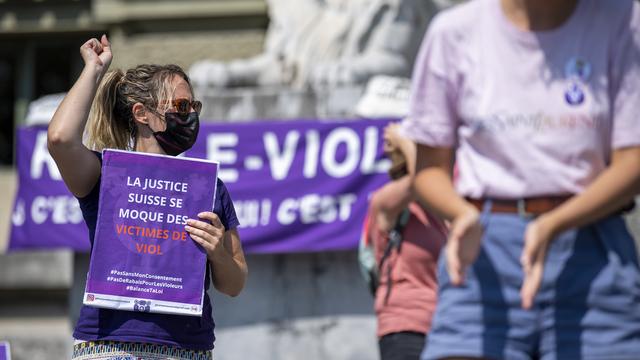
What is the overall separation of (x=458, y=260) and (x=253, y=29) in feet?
31.9

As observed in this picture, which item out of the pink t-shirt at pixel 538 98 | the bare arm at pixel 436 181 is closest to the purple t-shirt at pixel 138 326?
the bare arm at pixel 436 181

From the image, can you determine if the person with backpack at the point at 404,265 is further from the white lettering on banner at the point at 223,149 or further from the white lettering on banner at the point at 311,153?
the white lettering on banner at the point at 223,149

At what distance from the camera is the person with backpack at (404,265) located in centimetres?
477

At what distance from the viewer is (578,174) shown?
291cm

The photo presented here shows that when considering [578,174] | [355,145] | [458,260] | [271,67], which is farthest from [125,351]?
[271,67]

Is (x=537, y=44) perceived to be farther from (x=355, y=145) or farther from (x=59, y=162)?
(x=355, y=145)

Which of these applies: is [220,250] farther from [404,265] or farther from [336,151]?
[336,151]

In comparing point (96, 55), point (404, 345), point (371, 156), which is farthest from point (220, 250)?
point (371, 156)

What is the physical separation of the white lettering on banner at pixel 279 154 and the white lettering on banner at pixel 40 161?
137 centimetres

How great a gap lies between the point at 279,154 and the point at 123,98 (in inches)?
161

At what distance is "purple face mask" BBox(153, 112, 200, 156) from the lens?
3.78 meters

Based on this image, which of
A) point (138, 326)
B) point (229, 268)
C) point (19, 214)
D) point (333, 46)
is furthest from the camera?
point (333, 46)

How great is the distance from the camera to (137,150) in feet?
12.7

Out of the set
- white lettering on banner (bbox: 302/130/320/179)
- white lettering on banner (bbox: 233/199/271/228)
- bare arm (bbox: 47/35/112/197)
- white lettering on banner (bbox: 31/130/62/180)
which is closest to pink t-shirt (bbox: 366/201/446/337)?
bare arm (bbox: 47/35/112/197)
